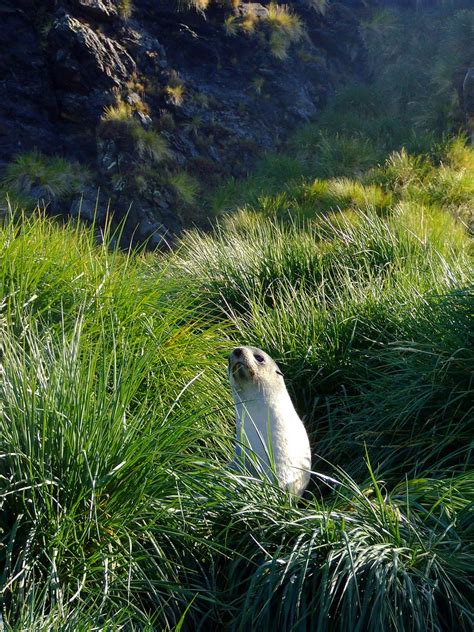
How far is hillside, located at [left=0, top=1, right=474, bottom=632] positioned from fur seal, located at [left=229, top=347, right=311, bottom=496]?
0.58 ft

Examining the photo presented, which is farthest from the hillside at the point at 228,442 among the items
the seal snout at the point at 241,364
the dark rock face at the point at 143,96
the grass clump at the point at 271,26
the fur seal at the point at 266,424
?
the grass clump at the point at 271,26

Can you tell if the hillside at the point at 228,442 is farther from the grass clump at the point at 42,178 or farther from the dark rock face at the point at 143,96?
the dark rock face at the point at 143,96

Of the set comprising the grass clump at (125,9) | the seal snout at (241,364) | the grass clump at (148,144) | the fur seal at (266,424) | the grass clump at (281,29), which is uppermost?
the grass clump at (125,9)

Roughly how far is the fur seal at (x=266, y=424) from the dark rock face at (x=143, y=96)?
27.8 feet

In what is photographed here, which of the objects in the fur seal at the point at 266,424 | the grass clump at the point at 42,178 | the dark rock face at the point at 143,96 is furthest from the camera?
the dark rock face at the point at 143,96

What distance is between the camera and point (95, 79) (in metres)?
14.3

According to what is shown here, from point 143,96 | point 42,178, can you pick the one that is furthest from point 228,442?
point 143,96

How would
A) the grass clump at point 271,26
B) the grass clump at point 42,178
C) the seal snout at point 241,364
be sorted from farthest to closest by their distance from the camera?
the grass clump at point 271,26, the grass clump at point 42,178, the seal snout at point 241,364

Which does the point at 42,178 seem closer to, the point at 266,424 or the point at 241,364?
the point at 241,364

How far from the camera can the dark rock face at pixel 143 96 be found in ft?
45.0

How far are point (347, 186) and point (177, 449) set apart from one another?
855 cm

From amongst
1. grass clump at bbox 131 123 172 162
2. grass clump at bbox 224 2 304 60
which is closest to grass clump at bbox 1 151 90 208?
grass clump at bbox 131 123 172 162

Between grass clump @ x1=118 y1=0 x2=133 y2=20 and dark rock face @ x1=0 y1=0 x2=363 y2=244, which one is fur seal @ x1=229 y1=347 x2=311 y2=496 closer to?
dark rock face @ x1=0 y1=0 x2=363 y2=244

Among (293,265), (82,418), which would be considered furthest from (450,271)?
(82,418)
